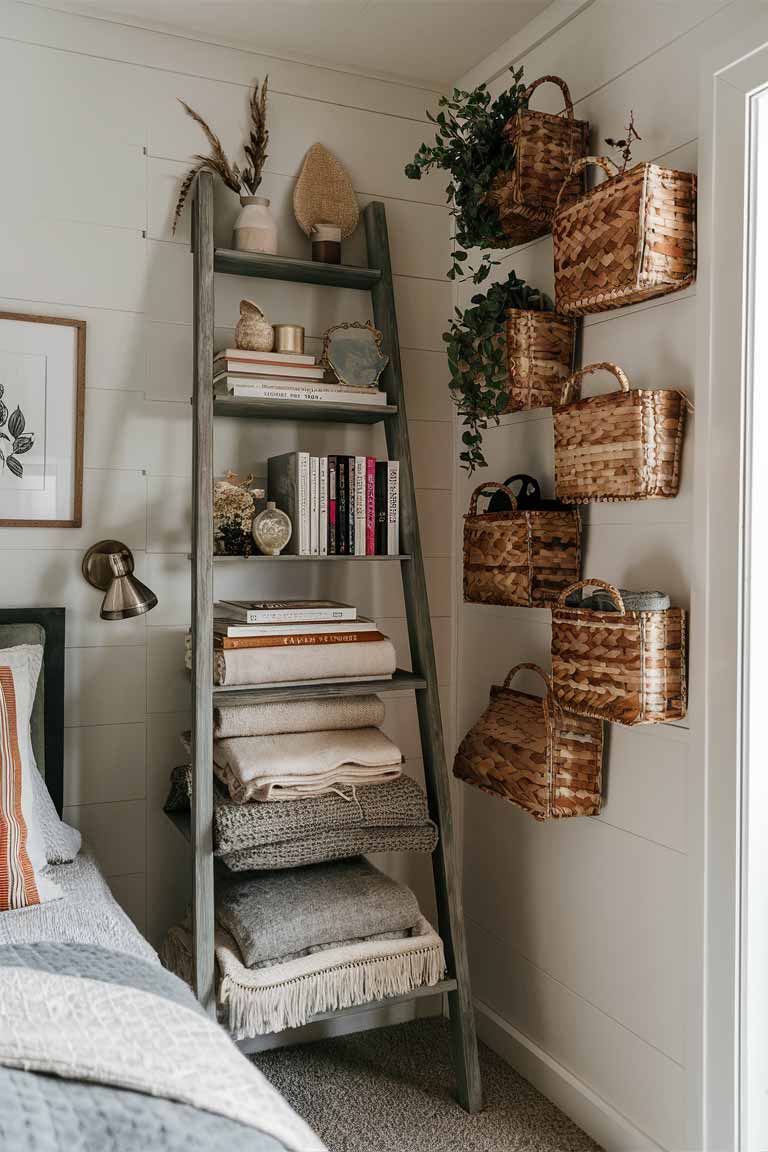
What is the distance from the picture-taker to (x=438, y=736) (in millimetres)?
2316

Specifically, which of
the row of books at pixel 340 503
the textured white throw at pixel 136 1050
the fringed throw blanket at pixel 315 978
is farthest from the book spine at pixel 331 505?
the textured white throw at pixel 136 1050

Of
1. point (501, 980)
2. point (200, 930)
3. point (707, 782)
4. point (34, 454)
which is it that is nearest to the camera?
point (707, 782)

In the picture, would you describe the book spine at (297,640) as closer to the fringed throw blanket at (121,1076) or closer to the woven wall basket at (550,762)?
the woven wall basket at (550,762)

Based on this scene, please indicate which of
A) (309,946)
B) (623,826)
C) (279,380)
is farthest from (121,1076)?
(279,380)

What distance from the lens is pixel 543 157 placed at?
2.11 metres

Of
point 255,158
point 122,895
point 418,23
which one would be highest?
point 418,23

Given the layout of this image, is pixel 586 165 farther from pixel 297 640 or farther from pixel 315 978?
Result: pixel 315 978

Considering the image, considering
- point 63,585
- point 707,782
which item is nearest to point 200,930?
point 63,585

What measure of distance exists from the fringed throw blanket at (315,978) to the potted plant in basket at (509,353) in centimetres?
120

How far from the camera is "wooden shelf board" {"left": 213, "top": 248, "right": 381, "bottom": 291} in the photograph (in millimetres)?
2299

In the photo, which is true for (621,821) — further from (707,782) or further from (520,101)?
(520,101)

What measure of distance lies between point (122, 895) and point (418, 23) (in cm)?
230

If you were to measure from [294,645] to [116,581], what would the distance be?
0.45 meters

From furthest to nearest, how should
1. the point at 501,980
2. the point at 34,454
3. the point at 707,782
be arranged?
the point at 501,980
the point at 34,454
the point at 707,782
